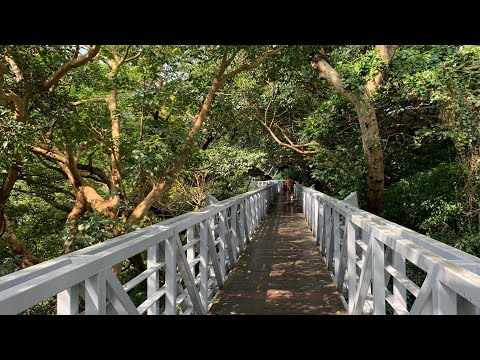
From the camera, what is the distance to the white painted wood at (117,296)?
2.09 metres

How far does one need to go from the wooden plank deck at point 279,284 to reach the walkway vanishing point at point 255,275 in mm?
14

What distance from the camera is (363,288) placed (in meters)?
3.56

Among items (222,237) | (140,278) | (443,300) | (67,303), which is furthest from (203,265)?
(443,300)

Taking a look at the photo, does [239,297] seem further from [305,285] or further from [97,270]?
[97,270]

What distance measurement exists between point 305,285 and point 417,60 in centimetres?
577

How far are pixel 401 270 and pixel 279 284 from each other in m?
2.78

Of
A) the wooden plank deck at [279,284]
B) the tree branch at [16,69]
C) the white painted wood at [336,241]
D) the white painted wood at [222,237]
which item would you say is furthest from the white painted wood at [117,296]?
the tree branch at [16,69]

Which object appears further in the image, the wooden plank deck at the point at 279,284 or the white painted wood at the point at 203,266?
the wooden plank deck at the point at 279,284

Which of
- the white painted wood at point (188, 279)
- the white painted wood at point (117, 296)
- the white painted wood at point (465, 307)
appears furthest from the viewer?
the white painted wood at point (188, 279)

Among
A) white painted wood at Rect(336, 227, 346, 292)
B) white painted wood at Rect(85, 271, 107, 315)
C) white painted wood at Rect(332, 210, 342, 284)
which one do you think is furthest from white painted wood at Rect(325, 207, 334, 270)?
white painted wood at Rect(85, 271, 107, 315)

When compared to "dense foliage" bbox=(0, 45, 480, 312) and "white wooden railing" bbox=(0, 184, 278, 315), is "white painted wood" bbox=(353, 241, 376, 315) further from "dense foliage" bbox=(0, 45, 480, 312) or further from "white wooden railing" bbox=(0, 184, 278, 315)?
"dense foliage" bbox=(0, 45, 480, 312)

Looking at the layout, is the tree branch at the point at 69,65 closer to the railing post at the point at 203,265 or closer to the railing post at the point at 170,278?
the railing post at the point at 203,265

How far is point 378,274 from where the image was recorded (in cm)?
304

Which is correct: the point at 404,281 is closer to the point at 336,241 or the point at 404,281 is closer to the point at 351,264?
the point at 351,264
